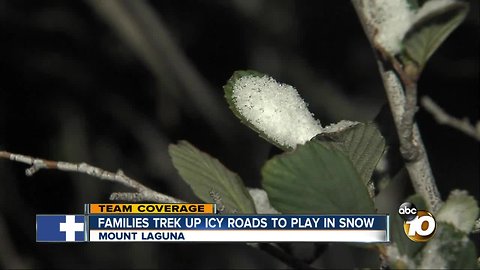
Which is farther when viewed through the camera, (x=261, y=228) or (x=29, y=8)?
(x=29, y=8)

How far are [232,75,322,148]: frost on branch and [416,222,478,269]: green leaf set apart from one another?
80mm

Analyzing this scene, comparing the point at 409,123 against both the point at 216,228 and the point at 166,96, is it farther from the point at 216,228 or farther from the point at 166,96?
the point at 166,96

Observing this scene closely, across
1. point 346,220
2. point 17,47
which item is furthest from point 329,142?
point 17,47

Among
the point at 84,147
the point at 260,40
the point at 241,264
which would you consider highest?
the point at 260,40

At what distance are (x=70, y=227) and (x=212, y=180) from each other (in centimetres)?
16

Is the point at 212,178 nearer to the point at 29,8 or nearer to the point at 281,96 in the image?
the point at 281,96

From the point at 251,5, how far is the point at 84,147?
1.07 ft

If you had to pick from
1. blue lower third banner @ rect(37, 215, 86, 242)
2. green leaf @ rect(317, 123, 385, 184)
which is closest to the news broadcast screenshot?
blue lower third banner @ rect(37, 215, 86, 242)

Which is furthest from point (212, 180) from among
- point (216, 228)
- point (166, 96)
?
point (166, 96)

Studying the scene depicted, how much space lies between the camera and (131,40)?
1.08m

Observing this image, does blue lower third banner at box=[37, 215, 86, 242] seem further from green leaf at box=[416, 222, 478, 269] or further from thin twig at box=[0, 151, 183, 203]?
green leaf at box=[416, 222, 478, 269]

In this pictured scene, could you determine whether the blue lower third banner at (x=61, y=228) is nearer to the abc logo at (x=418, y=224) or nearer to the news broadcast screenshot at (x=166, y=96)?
the abc logo at (x=418, y=224)

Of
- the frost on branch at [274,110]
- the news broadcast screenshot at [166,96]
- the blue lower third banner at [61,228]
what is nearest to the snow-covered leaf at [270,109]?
the frost on branch at [274,110]

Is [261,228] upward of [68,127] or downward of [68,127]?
downward
